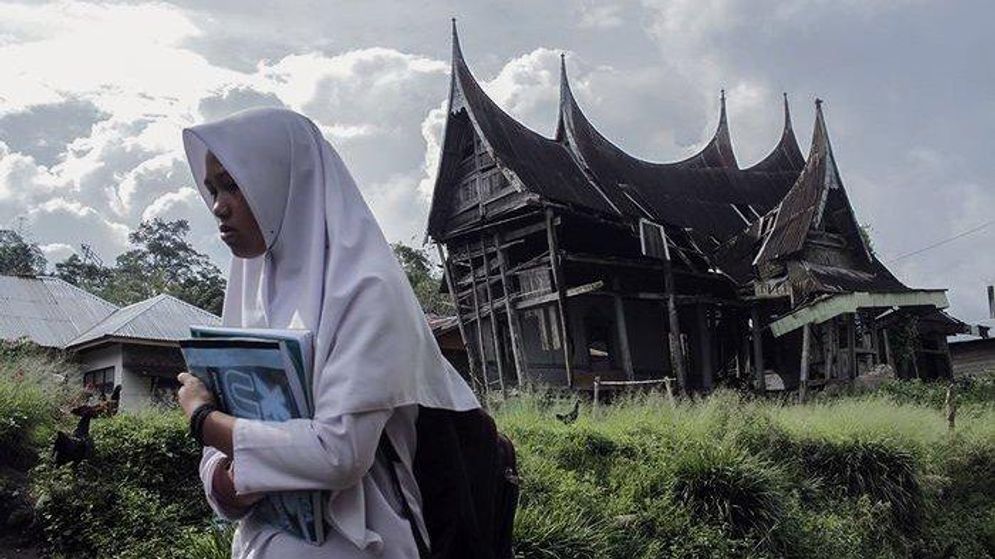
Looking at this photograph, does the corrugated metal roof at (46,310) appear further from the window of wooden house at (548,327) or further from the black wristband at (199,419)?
the black wristband at (199,419)

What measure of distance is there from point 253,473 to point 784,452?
9.36 m

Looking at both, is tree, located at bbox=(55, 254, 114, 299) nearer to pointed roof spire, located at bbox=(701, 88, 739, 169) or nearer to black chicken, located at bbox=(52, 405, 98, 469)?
pointed roof spire, located at bbox=(701, 88, 739, 169)

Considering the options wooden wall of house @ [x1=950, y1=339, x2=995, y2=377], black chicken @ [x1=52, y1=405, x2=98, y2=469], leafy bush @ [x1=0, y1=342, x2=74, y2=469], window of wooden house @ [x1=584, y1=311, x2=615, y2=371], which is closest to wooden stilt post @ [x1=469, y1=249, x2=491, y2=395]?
window of wooden house @ [x1=584, y1=311, x2=615, y2=371]

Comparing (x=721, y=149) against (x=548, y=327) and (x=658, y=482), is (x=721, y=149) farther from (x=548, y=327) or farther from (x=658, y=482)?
(x=658, y=482)

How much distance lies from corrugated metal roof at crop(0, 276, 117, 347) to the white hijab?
72.5ft

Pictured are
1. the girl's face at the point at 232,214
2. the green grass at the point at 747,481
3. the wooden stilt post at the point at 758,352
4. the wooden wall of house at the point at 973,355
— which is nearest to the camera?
the girl's face at the point at 232,214

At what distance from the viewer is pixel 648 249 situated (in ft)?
59.6

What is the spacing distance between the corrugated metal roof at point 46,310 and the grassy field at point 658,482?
14296 millimetres

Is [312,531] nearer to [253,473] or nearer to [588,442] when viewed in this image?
[253,473]

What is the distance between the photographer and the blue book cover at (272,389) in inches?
65.5

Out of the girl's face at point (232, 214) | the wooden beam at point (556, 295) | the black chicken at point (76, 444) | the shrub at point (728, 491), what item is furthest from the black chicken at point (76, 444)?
the wooden beam at point (556, 295)

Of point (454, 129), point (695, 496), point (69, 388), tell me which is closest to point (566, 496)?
point (695, 496)

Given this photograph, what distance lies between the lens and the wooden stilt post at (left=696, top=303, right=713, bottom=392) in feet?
68.1

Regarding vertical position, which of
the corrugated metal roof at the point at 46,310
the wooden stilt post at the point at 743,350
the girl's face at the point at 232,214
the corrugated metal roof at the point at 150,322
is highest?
the corrugated metal roof at the point at 46,310
